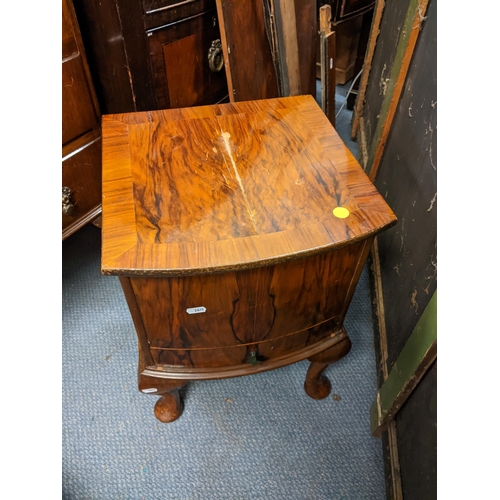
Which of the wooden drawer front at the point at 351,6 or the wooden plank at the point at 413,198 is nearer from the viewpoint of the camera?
the wooden plank at the point at 413,198

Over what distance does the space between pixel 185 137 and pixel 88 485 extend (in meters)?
0.77

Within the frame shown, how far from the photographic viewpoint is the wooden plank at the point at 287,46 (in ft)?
3.77

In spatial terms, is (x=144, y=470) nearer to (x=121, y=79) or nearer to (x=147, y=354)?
(x=147, y=354)

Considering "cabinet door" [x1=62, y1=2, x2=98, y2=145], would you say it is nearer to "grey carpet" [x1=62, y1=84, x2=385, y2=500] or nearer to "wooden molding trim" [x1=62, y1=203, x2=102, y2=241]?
"wooden molding trim" [x1=62, y1=203, x2=102, y2=241]

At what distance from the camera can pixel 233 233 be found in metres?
0.66

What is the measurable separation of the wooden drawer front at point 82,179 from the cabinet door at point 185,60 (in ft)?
0.80

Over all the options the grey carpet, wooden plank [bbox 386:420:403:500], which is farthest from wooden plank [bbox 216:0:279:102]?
wooden plank [bbox 386:420:403:500]

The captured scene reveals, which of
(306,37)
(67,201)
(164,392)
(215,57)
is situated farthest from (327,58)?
(164,392)

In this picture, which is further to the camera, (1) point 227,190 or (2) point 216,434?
(2) point 216,434

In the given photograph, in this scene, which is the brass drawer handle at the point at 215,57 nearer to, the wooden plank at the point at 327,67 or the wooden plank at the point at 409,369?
the wooden plank at the point at 327,67

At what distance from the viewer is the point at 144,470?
0.95 meters

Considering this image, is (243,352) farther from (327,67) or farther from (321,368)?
(327,67)

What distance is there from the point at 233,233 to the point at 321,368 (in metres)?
0.49

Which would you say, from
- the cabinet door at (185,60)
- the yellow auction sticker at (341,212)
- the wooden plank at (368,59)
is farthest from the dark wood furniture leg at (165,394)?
the wooden plank at (368,59)
